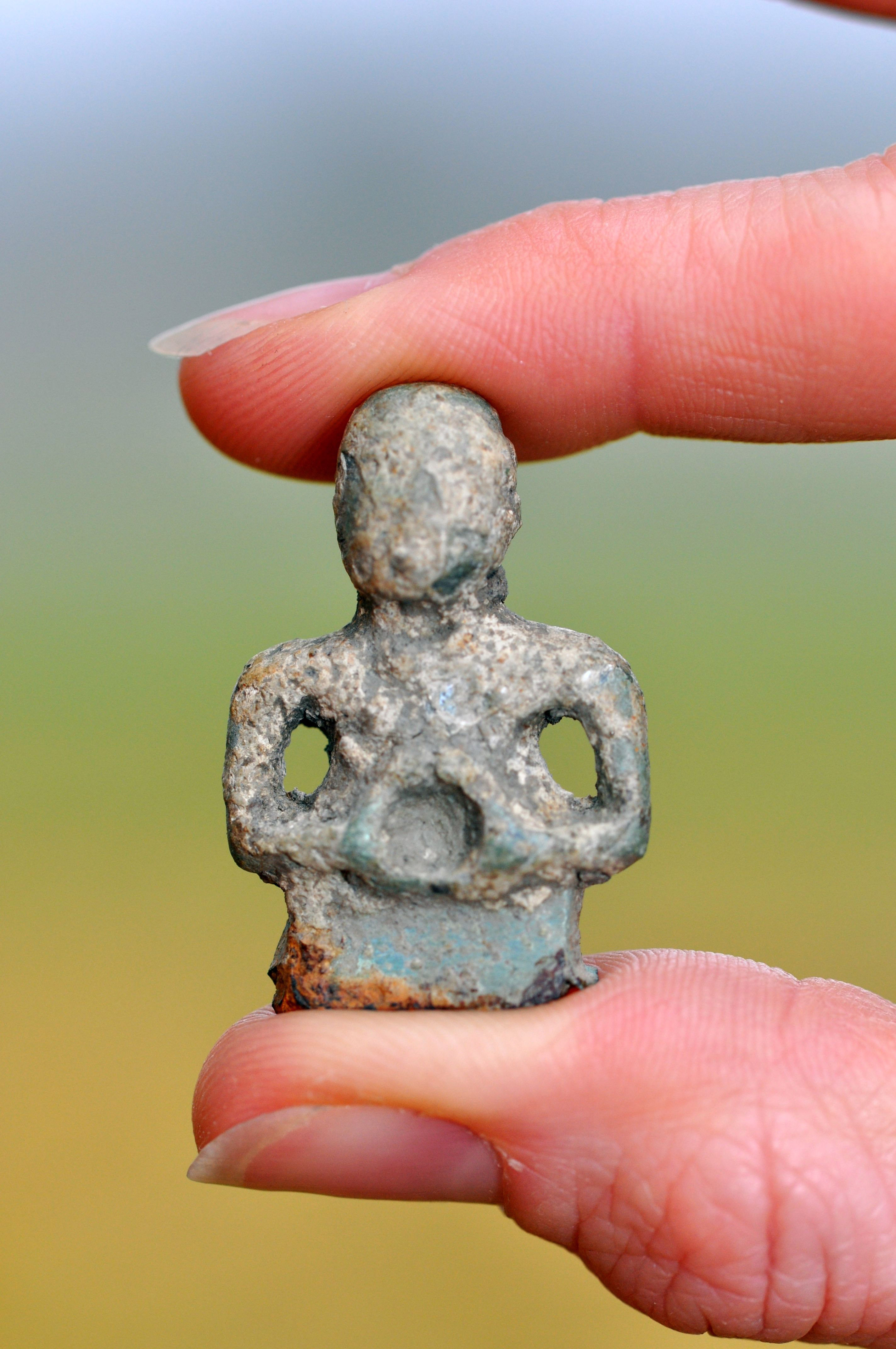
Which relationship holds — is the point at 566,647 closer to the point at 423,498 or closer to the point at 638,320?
the point at 423,498

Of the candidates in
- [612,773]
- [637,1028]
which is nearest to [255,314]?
[612,773]

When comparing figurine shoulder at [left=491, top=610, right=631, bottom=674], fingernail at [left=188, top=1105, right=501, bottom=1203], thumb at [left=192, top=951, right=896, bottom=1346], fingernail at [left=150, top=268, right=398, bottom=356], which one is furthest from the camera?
fingernail at [left=150, top=268, right=398, bottom=356]

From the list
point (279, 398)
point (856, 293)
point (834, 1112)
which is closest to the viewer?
point (834, 1112)

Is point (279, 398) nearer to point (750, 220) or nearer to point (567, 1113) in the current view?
point (750, 220)

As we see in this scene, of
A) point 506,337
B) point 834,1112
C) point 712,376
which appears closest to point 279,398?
point 506,337

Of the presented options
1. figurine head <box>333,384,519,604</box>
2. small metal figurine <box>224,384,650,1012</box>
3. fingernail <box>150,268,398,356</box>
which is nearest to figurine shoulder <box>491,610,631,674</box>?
small metal figurine <box>224,384,650,1012</box>

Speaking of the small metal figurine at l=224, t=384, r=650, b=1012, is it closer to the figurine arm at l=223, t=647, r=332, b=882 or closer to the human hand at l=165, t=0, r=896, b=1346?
the figurine arm at l=223, t=647, r=332, b=882

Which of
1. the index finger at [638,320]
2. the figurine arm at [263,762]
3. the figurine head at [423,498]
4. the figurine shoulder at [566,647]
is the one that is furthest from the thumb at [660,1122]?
the index finger at [638,320]
